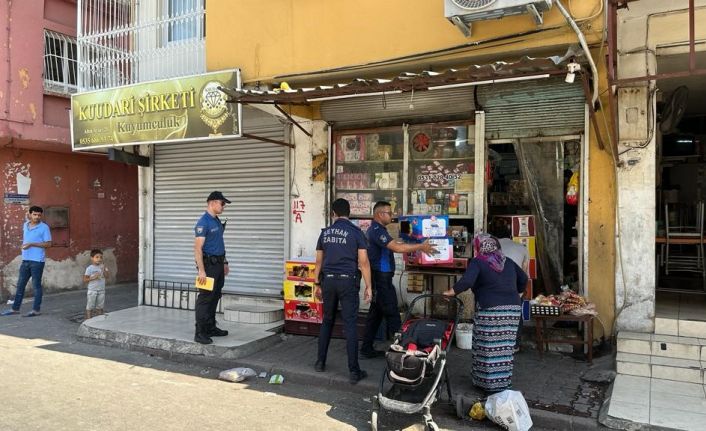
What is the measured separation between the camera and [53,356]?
6797 millimetres

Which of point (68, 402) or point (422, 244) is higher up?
point (422, 244)

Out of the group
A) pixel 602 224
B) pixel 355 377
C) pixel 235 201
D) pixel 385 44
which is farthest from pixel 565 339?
pixel 235 201

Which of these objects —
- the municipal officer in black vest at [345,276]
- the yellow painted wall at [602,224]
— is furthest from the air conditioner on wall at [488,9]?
the municipal officer in black vest at [345,276]

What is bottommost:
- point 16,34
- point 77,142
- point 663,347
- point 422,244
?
point 663,347

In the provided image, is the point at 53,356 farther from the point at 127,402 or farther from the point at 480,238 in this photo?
the point at 480,238

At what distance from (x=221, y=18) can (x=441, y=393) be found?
20.7 ft

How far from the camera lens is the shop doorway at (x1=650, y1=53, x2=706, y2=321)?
696 cm

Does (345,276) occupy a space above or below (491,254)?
below

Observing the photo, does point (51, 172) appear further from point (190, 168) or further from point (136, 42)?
point (190, 168)

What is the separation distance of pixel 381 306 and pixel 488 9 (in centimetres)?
361

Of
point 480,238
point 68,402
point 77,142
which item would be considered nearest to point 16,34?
point 77,142

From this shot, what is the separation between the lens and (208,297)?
22.2 ft

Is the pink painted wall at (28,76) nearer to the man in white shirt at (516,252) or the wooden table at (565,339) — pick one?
the man in white shirt at (516,252)

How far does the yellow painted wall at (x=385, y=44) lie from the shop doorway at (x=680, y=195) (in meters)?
1.19
